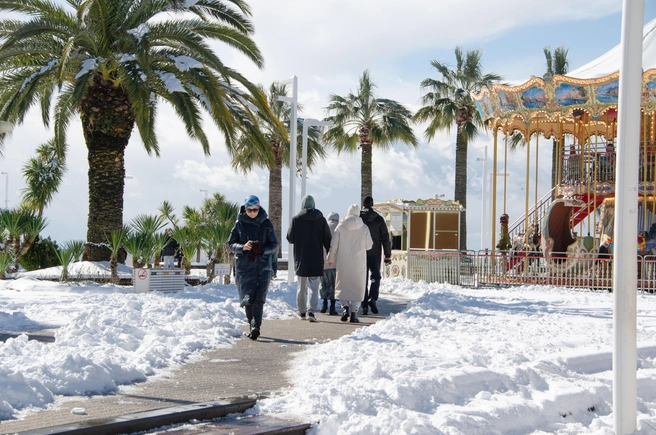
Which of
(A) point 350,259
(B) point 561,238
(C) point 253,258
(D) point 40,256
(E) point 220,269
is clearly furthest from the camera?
(B) point 561,238

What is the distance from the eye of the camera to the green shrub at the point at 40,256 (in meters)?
22.8

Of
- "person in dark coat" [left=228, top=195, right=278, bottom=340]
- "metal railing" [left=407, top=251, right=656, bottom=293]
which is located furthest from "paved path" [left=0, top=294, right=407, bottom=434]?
"metal railing" [left=407, top=251, right=656, bottom=293]

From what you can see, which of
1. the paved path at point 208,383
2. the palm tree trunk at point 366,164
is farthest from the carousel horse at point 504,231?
the paved path at point 208,383

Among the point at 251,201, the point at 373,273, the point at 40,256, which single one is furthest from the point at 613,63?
the point at 40,256

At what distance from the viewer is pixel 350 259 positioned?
1133 cm

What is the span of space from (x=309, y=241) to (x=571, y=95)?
13.8 meters

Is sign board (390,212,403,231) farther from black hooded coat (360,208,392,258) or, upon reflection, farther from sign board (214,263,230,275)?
black hooded coat (360,208,392,258)

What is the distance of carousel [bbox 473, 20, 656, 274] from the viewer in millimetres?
21547

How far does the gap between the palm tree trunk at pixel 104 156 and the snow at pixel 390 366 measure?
674cm

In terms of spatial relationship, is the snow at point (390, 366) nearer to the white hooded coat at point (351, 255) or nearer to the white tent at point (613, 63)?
the white hooded coat at point (351, 255)

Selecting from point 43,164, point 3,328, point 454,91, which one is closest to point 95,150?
point 3,328

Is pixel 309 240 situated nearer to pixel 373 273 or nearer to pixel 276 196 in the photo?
pixel 373 273

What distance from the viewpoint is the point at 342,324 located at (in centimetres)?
1086

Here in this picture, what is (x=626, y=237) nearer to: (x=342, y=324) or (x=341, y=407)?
(x=341, y=407)
